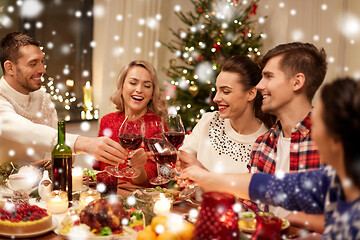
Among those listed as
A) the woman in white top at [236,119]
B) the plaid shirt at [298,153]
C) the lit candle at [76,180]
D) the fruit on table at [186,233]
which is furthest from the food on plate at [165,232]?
the woman in white top at [236,119]

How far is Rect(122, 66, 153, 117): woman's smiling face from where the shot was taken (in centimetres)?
275

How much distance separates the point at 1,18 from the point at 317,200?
11.2 ft

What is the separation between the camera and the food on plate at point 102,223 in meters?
1.16

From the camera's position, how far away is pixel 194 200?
1.64m

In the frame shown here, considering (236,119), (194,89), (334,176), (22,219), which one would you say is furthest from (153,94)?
(334,176)

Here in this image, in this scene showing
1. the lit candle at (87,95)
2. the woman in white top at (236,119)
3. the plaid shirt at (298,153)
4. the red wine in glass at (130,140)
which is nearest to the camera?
the red wine in glass at (130,140)

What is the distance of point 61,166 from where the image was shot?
1540 mm

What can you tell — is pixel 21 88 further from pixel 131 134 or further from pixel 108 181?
pixel 131 134

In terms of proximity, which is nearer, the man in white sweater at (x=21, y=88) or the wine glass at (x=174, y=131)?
the wine glass at (x=174, y=131)

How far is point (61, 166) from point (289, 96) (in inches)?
44.9

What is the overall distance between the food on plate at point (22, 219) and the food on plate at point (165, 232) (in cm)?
34

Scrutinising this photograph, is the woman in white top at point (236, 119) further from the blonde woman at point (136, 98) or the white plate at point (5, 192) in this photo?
the white plate at point (5, 192)

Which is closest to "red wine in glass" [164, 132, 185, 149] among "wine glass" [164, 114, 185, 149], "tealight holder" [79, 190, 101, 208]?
"wine glass" [164, 114, 185, 149]

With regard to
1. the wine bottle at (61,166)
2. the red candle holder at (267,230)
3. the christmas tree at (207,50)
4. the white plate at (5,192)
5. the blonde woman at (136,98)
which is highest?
the christmas tree at (207,50)
